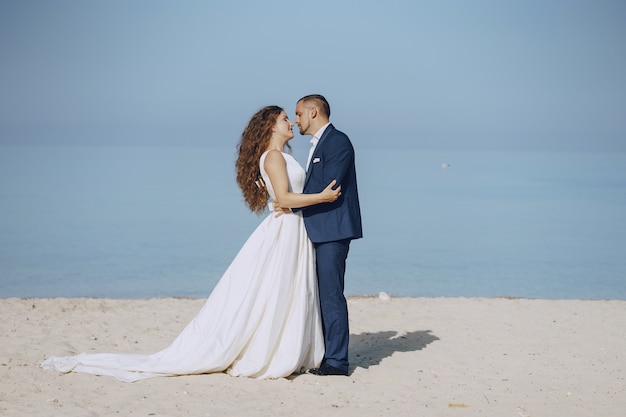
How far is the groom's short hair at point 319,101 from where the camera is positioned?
6473mm

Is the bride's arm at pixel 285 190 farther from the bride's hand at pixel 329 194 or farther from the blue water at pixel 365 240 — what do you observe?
the blue water at pixel 365 240

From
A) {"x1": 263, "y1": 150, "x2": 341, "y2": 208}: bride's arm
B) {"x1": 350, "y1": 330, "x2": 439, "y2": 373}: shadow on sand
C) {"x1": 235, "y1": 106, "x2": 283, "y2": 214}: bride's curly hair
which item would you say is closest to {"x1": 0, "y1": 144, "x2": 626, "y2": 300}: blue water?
Result: {"x1": 350, "y1": 330, "x2": 439, "y2": 373}: shadow on sand

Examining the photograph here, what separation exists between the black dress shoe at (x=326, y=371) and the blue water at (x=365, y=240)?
7439mm

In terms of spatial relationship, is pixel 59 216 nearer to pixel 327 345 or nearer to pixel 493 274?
pixel 493 274

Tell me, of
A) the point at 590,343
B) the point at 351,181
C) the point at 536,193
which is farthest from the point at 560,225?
the point at 351,181

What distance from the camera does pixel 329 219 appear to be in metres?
6.39

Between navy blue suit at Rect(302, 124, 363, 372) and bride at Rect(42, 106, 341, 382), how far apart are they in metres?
0.08

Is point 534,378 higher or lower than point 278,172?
lower

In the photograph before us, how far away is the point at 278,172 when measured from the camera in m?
6.28

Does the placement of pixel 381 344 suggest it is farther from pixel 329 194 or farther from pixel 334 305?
pixel 329 194

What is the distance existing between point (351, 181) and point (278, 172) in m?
0.57

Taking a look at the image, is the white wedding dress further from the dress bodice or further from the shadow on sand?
the shadow on sand

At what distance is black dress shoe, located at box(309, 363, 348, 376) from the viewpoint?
21.1 ft

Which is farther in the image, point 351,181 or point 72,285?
point 72,285
